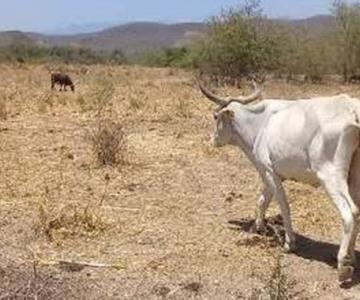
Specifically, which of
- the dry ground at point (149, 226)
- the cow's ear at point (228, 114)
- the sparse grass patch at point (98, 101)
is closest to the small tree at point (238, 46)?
the sparse grass patch at point (98, 101)

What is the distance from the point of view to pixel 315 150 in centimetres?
750

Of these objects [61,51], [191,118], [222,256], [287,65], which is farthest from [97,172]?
[61,51]

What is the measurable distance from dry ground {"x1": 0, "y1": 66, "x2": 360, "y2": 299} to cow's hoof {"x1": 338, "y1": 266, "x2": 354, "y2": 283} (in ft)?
0.30

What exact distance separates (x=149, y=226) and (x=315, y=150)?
230 centimetres

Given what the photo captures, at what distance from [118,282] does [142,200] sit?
113 inches

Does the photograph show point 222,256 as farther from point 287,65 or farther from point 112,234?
point 287,65

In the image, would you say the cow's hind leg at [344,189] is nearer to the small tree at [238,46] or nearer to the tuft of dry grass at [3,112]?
the tuft of dry grass at [3,112]

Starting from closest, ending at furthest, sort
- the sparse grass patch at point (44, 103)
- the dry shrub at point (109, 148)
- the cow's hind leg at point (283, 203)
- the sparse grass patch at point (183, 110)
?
the cow's hind leg at point (283, 203)
the dry shrub at point (109, 148)
the sparse grass patch at point (183, 110)
the sparse grass patch at point (44, 103)

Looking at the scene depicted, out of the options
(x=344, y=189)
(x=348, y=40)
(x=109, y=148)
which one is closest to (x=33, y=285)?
(x=344, y=189)

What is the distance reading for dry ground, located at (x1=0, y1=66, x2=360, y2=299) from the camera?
288 inches

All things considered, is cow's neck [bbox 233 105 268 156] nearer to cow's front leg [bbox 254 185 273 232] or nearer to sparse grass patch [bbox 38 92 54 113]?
cow's front leg [bbox 254 185 273 232]

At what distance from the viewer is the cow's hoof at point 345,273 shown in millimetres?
7285

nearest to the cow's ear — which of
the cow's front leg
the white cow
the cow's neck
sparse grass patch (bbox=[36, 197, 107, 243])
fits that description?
the cow's neck

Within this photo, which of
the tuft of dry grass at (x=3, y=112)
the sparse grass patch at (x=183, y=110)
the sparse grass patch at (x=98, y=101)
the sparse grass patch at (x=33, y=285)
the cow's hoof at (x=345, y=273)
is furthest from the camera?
the sparse grass patch at (x=98, y=101)
